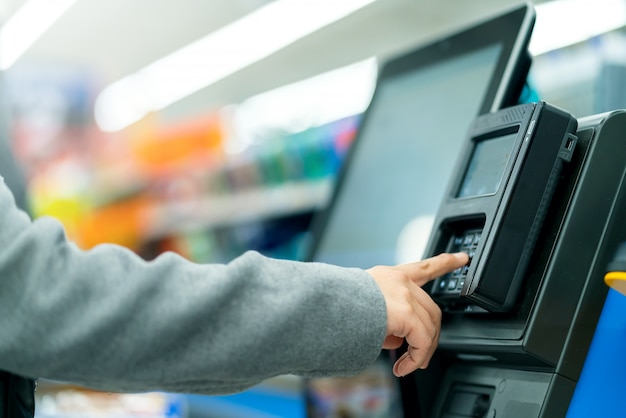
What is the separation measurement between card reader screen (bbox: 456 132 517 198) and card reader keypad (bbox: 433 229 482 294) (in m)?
0.06

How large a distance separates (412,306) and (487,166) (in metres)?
0.27

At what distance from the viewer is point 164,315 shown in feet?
2.98

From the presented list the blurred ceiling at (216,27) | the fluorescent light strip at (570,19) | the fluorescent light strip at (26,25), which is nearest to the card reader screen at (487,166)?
the fluorescent light strip at (570,19)

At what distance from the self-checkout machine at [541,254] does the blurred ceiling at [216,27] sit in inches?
189

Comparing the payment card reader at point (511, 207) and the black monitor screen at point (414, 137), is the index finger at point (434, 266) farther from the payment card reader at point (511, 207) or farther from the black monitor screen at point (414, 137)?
the black monitor screen at point (414, 137)

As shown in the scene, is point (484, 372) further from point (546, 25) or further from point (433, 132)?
point (546, 25)

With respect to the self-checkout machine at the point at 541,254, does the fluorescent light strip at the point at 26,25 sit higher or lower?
higher

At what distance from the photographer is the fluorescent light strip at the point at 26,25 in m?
6.62

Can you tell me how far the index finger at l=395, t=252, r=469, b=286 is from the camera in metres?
1.04

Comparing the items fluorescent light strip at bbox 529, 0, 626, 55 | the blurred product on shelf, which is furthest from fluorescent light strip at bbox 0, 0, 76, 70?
the blurred product on shelf

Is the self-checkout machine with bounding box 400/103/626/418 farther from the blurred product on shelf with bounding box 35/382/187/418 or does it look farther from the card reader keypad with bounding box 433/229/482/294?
the blurred product on shelf with bounding box 35/382/187/418

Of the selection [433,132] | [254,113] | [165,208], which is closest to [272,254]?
[165,208]

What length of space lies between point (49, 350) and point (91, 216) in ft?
13.5

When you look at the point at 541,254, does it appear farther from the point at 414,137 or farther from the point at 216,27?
the point at 216,27
